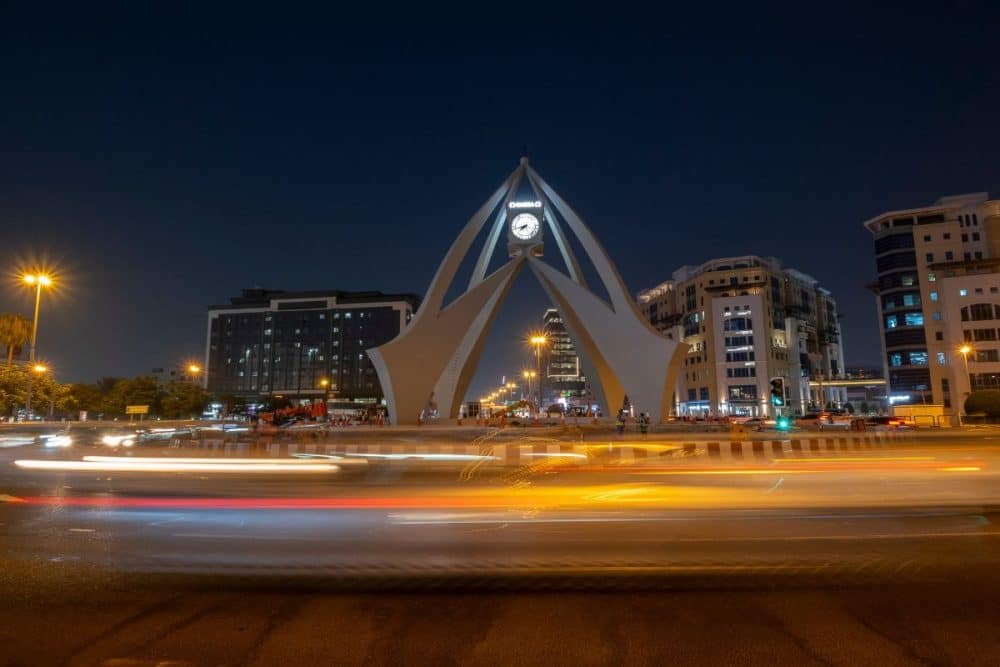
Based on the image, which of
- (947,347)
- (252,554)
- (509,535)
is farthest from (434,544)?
(947,347)

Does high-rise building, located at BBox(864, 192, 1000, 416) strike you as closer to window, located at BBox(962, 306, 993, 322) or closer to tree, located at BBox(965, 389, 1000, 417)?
window, located at BBox(962, 306, 993, 322)

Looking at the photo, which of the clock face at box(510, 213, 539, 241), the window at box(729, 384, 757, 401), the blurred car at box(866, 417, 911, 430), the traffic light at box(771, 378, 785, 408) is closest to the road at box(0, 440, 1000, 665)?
the traffic light at box(771, 378, 785, 408)

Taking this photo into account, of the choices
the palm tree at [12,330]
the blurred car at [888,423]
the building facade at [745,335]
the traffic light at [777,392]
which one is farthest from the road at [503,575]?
the building facade at [745,335]

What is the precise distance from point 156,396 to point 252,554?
6657 cm

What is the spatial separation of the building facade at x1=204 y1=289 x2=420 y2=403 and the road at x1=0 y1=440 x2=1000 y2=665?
9372cm

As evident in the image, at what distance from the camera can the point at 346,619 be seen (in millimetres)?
4188

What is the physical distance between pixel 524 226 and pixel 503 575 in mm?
43564

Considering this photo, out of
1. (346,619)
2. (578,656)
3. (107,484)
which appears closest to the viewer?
(578,656)

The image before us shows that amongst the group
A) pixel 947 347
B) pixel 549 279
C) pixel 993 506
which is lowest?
pixel 993 506

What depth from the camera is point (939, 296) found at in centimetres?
5828

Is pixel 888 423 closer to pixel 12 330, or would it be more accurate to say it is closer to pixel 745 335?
pixel 745 335

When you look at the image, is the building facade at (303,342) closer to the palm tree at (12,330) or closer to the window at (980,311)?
the palm tree at (12,330)

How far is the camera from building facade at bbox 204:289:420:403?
336 feet

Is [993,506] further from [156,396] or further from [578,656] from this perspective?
[156,396]
